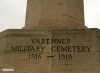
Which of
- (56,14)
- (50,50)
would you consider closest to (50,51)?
(50,50)

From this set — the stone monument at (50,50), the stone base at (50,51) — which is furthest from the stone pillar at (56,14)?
the stone base at (50,51)

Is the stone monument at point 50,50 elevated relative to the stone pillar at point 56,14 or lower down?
lower down

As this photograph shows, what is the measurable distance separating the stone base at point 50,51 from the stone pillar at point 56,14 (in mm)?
739

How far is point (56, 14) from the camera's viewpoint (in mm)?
9555

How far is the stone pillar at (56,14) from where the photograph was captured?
9.46 metres

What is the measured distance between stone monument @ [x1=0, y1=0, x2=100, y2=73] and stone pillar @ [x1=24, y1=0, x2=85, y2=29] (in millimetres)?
281

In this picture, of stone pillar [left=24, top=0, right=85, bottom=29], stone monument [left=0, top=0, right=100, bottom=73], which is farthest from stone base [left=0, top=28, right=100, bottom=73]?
stone pillar [left=24, top=0, right=85, bottom=29]

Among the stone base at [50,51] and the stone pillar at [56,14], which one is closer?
the stone base at [50,51]

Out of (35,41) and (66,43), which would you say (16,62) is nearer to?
(35,41)

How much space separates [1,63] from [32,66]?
3.36 feet

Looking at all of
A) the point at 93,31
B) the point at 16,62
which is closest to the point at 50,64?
the point at 16,62

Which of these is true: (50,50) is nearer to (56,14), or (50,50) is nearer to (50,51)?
(50,51)

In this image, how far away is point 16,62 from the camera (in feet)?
27.7

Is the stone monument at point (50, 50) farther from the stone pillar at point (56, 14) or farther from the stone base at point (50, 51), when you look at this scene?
the stone pillar at point (56, 14)
